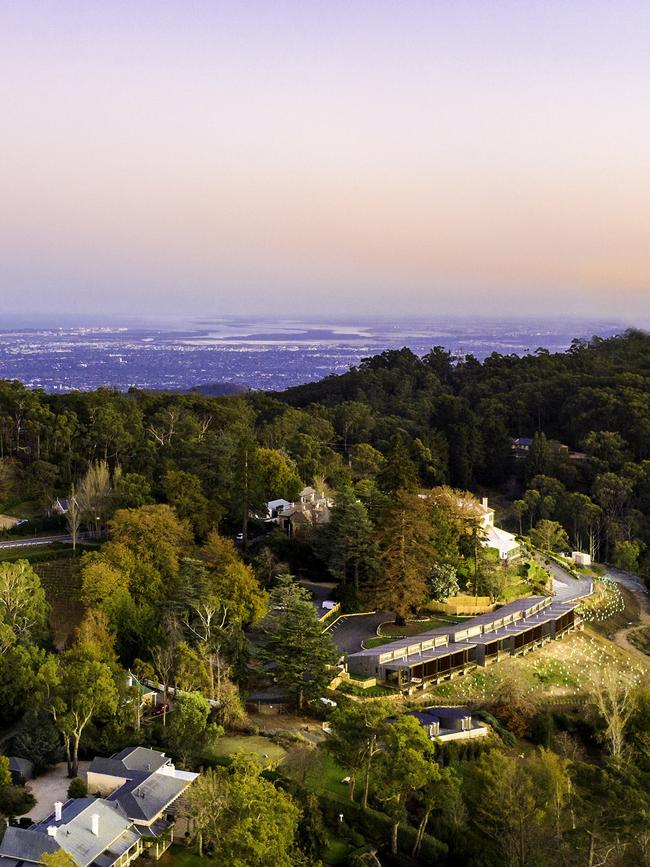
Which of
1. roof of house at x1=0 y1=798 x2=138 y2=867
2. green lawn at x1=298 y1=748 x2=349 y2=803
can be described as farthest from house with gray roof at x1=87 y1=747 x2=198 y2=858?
green lawn at x1=298 y1=748 x2=349 y2=803

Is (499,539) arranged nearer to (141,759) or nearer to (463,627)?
(463,627)

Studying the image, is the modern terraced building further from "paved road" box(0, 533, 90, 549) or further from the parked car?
"paved road" box(0, 533, 90, 549)

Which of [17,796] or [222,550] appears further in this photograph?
[222,550]

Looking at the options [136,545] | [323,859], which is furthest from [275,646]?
[323,859]

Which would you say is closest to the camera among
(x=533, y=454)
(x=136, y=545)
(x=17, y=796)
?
(x=17, y=796)

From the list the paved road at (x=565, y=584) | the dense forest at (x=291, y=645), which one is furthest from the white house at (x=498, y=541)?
the paved road at (x=565, y=584)

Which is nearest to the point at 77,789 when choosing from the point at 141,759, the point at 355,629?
the point at 141,759

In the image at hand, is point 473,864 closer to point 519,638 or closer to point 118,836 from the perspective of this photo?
point 118,836
